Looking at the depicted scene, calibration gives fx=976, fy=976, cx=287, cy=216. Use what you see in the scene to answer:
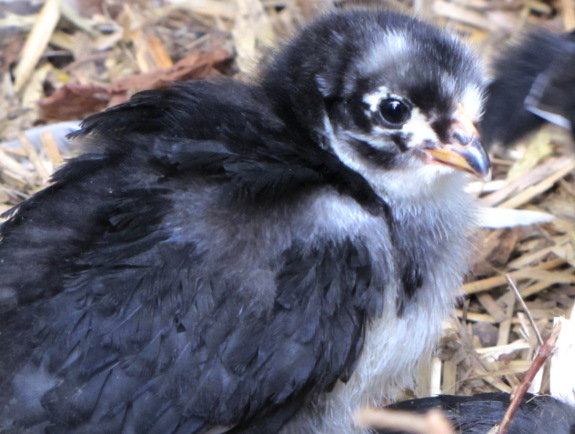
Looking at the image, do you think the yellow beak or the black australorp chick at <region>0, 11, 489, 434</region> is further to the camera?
the yellow beak

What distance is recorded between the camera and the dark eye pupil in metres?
2.52

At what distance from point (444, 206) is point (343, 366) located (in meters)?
0.58

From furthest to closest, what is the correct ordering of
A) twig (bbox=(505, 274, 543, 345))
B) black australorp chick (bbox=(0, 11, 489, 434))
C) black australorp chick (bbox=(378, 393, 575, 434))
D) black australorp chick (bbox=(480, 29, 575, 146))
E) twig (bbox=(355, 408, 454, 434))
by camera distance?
twig (bbox=(505, 274, 543, 345)) < black australorp chick (bbox=(480, 29, 575, 146)) < black australorp chick (bbox=(378, 393, 575, 434)) < black australorp chick (bbox=(0, 11, 489, 434)) < twig (bbox=(355, 408, 454, 434))

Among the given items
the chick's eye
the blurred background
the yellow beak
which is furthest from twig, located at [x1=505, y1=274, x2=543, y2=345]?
the chick's eye

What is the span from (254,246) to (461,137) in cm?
61

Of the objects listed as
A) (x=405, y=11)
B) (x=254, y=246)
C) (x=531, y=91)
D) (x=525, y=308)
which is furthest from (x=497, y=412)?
(x=405, y=11)

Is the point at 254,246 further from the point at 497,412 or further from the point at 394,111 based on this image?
the point at 497,412

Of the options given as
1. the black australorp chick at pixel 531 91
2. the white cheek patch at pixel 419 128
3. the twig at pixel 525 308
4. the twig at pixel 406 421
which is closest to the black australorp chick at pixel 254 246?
the white cheek patch at pixel 419 128

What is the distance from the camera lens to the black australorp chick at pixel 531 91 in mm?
2918

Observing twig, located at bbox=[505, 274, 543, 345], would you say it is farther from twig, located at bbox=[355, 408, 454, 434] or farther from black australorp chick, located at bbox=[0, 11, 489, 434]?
twig, located at bbox=[355, 408, 454, 434]

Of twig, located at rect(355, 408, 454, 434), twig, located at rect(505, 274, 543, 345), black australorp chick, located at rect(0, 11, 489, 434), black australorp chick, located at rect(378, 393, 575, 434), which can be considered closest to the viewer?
twig, located at rect(355, 408, 454, 434)

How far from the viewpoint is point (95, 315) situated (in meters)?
2.33

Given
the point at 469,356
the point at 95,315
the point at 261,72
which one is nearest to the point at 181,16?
the point at 261,72

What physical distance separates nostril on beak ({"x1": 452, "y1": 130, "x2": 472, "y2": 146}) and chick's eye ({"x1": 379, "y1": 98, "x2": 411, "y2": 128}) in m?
0.13
